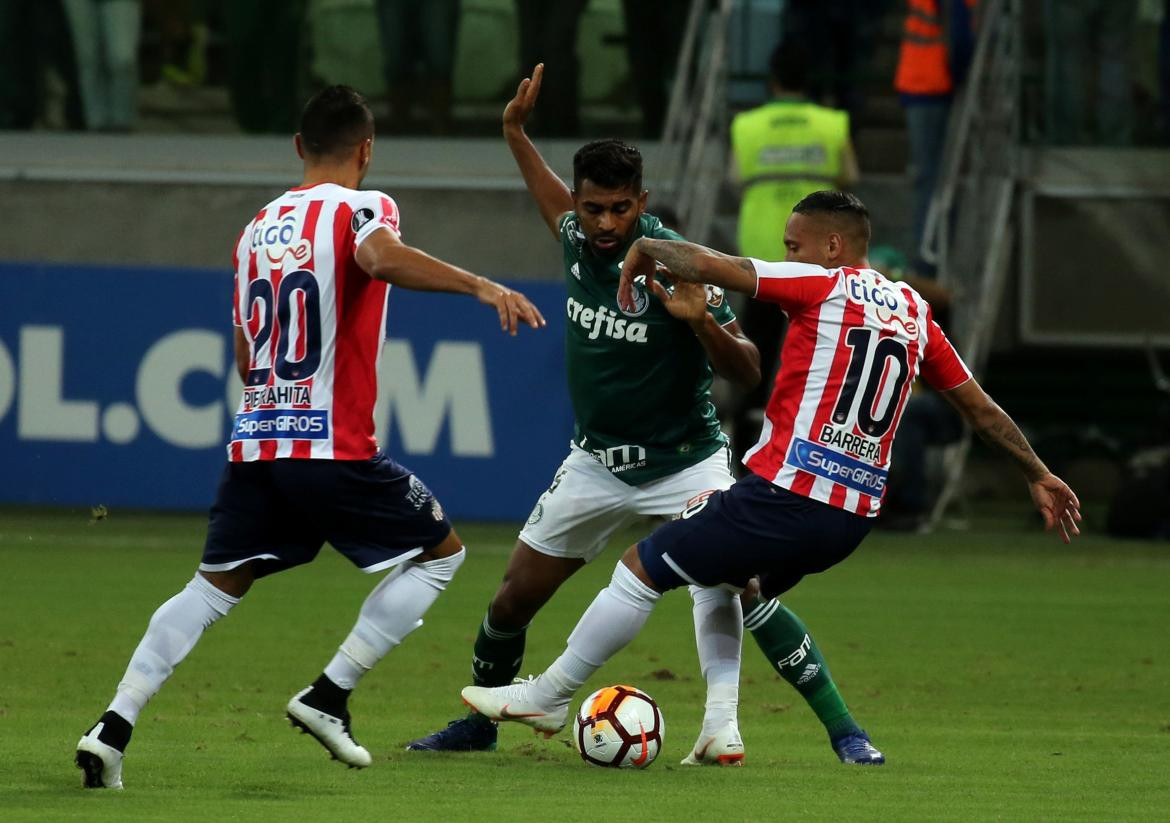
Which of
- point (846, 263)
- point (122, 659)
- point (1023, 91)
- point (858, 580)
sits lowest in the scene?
point (858, 580)

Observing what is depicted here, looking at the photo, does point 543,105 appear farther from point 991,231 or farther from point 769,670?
point 769,670

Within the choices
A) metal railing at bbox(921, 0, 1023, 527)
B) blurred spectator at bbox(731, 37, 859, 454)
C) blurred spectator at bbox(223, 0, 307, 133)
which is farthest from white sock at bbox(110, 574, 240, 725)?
blurred spectator at bbox(223, 0, 307, 133)

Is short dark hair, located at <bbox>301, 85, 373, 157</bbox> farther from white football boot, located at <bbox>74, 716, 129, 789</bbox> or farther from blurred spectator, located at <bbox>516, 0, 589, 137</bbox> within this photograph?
blurred spectator, located at <bbox>516, 0, 589, 137</bbox>

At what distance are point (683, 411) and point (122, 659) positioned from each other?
9.91 ft

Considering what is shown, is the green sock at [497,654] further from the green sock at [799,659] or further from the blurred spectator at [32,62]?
the blurred spectator at [32,62]

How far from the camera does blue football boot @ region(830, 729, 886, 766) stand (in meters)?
6.68

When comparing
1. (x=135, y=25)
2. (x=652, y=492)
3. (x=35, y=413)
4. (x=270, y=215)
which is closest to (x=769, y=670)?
(x=652, y=492)

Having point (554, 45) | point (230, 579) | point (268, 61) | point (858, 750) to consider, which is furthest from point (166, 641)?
point (268, 61)

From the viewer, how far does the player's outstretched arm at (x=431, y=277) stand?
18.7ft

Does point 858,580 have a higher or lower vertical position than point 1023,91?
lower

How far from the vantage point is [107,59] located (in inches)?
685

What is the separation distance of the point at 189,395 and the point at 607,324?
7535 mm

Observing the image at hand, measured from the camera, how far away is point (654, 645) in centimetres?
983

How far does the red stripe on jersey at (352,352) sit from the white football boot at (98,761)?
1004 mm
